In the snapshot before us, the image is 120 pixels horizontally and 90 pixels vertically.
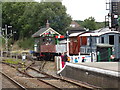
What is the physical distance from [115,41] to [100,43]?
130 cm

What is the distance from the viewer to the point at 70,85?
10.8m

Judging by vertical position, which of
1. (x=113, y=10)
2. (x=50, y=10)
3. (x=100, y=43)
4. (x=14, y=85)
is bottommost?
(x=14, y=85)

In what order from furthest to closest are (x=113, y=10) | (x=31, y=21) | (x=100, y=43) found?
1. (x=31, y=21)
2. (x=100, y=43)
3. (x=113, y=10)

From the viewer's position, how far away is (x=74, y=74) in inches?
494

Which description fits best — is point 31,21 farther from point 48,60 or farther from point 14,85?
point 14,85

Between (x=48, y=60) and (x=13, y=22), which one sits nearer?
(x=48, y=60)

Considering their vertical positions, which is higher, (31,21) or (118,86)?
(31,21)

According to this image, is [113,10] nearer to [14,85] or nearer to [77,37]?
[77,37]

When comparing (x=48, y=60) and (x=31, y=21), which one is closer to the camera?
(x=48, y=60)

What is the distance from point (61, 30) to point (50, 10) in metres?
4.04

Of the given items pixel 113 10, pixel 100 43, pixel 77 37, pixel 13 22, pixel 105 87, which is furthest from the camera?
pixel 13 22

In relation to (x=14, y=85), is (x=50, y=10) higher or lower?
higher

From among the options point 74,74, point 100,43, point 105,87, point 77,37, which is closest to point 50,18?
Answer: point 77,37

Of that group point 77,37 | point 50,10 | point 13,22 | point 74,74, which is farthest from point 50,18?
point 74,74
